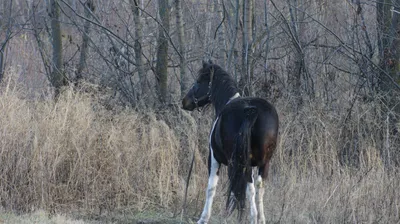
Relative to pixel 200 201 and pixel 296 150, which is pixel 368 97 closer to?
pixel 296 150

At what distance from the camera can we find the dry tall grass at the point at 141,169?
7961 millimetres

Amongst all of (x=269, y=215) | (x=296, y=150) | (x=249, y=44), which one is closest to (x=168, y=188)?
(x=269, y=215)

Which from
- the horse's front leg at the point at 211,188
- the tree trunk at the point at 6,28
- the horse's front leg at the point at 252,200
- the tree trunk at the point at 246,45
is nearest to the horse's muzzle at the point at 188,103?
the horse's front leg at the point at 211,188

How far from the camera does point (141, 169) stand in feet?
29.8

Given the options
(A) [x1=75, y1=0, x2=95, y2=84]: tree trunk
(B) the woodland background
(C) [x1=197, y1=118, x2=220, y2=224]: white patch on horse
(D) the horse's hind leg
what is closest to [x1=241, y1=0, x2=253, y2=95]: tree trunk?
(B) the woodland background

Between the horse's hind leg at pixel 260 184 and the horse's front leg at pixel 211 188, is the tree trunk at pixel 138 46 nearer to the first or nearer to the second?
the horse's front leg at pixel 211 188

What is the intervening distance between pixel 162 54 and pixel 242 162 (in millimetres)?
6011

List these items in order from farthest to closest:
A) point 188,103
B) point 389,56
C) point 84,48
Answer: point 84,48, point 389,56, point 188,103

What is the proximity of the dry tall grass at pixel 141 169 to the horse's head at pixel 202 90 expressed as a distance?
1241 millimetres

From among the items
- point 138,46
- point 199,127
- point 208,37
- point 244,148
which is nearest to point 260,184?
point 244,148

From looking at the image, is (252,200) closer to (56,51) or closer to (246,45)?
(246,45)

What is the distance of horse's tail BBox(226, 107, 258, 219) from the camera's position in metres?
6.77

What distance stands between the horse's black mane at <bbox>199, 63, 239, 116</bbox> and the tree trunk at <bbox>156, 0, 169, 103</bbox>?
14.2 feet

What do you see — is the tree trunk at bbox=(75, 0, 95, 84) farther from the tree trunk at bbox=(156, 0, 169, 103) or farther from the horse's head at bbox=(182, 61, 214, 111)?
the horse's head at bbox=(182, 61, 214, 111)
